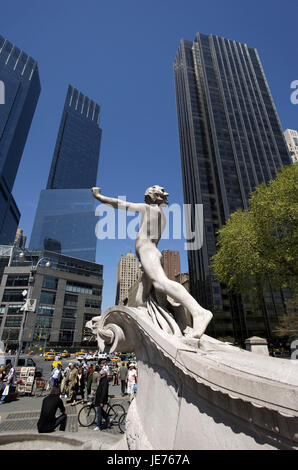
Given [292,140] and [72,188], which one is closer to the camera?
[292,140]

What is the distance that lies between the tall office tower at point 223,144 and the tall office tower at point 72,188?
6463 centimetres

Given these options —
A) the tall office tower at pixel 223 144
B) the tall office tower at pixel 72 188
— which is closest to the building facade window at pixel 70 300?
the tall office tower at pixel 223 144

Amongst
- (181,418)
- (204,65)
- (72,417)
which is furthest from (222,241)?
(204,65)

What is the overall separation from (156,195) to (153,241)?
1.06 metres

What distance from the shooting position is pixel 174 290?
4.01 m

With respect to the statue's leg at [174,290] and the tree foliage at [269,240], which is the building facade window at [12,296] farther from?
the statue's leg at [174,290]

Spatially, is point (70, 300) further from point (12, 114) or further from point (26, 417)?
point (12, 114)

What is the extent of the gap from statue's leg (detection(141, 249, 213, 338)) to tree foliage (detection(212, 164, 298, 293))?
38.6 ft

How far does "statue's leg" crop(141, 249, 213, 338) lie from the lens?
3632mm

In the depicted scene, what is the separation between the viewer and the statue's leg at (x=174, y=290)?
363cm

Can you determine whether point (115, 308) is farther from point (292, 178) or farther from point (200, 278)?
point (200, 278)

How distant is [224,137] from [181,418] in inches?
2892

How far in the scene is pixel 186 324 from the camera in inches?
169

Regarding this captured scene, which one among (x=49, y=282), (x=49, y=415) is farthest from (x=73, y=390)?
(x=49, y=282)
